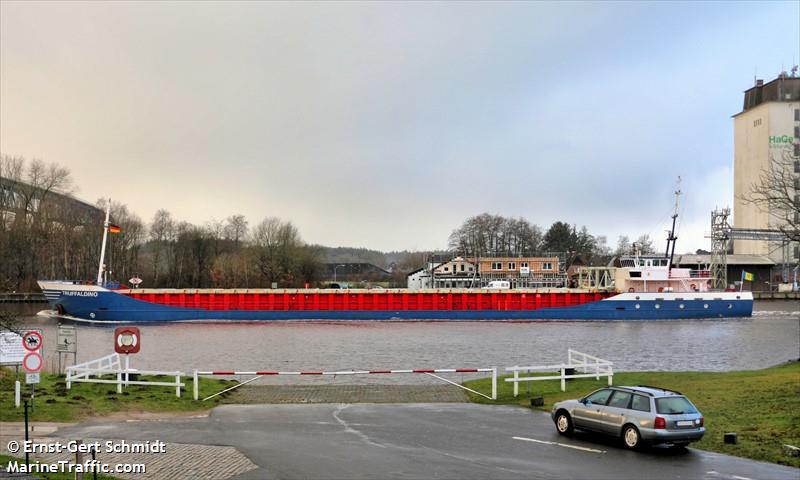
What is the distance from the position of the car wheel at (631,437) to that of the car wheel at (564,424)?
142 cm

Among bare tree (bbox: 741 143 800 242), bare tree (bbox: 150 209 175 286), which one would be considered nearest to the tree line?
bare tree (bbox: 150 209 175 286)

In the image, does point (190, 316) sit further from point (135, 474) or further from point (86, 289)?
point (135, 474)

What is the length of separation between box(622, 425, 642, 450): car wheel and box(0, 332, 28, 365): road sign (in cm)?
1575

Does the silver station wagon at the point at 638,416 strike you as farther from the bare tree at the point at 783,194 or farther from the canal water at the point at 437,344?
the canal water at the point at 437,344

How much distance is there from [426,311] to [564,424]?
54630 millimetres

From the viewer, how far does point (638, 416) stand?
1344 cm

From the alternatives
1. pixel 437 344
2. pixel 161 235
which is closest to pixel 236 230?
pixel 161 235

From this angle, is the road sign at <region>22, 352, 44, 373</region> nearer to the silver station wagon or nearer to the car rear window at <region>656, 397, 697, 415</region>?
the silver station wagon

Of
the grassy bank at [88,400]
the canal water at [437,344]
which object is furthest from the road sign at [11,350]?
the canal water at [437,344]

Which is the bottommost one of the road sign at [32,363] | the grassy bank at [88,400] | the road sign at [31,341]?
the grassy bank at [88,400]

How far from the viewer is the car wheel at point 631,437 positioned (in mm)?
13320

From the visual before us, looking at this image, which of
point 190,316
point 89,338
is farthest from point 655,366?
point 190,316

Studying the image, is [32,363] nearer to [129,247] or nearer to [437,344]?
[437,344]

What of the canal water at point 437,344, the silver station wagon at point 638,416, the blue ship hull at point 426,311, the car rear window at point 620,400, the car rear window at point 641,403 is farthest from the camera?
the blue ship hull at point 426,311
